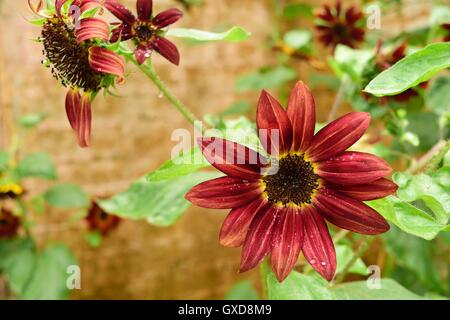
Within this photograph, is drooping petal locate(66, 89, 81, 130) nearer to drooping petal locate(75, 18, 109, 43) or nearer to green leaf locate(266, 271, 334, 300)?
drooping petal locate(75, 18, 109, 43)

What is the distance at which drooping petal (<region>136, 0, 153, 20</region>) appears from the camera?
50 cm

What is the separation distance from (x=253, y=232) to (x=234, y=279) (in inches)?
44.5

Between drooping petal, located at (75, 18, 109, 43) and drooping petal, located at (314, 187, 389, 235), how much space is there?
0.22 metres

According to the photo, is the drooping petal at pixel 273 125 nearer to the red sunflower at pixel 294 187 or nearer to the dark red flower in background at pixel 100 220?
the red sunflower at pixel 294 187

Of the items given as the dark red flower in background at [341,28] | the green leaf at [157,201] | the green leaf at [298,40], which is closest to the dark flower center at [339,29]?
the dark red flower in background at [341,28]

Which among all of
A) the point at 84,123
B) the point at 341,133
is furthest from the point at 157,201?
the point at 341,133

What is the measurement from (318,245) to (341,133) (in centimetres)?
9

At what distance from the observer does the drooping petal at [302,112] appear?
1.36 feet

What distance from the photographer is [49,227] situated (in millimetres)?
1268

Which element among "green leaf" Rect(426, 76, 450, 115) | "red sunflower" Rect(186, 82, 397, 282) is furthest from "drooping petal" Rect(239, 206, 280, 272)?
"green leaf" Rect(426, 76, 450, 115)

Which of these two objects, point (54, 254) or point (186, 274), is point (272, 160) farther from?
point (186, 274)

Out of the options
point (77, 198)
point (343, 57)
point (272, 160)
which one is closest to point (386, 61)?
point (343, 57)

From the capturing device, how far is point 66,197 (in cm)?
107

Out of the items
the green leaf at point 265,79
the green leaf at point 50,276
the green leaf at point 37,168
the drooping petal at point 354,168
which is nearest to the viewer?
the drooping petal at point 354,168
